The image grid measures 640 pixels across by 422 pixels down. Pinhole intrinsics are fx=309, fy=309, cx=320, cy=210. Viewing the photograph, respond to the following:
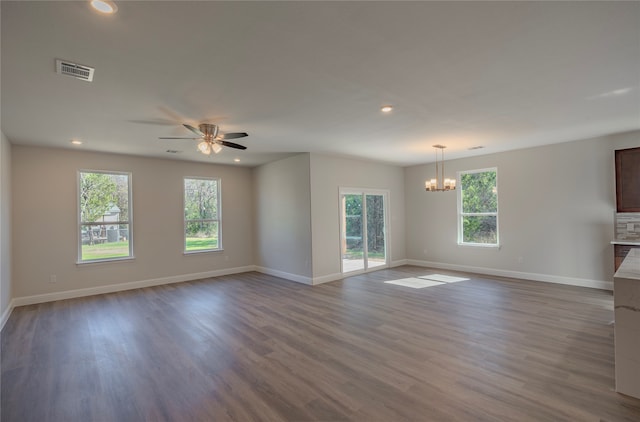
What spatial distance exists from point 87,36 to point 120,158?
4.68 m

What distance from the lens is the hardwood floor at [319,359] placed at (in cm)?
228

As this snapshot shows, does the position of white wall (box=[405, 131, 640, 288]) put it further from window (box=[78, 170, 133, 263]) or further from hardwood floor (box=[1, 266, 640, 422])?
window (box=[78, 170, 133, 263])

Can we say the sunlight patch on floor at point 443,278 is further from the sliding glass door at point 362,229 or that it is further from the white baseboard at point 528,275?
the sliding glass door at point 362,229

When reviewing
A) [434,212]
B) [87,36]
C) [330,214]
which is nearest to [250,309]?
[330,214]

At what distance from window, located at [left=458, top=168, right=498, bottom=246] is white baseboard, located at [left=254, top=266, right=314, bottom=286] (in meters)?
3.80

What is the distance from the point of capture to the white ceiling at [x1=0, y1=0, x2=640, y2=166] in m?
1.98

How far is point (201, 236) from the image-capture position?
731 centimetres

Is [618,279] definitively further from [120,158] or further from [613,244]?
[120,158]

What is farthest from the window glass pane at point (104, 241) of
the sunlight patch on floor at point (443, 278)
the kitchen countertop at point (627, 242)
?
the kitchen countertop at point (627, 242)

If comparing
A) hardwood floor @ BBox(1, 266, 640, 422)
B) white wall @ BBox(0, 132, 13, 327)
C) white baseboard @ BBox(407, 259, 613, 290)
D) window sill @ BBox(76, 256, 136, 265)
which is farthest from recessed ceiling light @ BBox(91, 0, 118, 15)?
white baseboard @ BBox(407, 259, 613, 290)

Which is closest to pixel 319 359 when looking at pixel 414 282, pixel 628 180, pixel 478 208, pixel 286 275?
pixel 414 282

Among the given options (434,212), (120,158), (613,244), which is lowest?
(613,244)

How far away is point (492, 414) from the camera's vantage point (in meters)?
2.16

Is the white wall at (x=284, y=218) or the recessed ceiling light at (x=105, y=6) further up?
the recessed ceiling light at (x=105, y=6)
